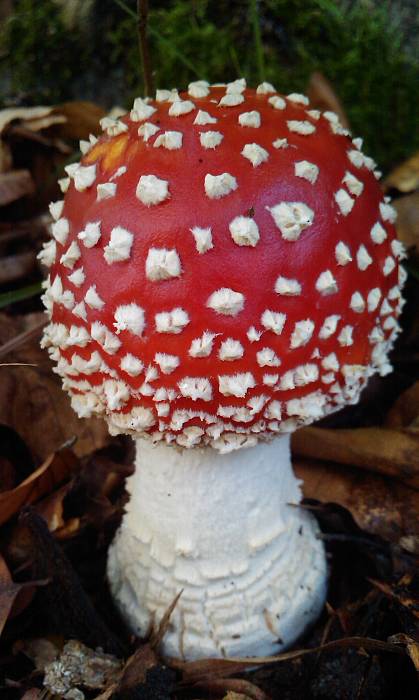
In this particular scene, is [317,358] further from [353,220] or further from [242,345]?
[353,220]

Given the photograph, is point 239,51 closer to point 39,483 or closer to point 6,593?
point 39,483

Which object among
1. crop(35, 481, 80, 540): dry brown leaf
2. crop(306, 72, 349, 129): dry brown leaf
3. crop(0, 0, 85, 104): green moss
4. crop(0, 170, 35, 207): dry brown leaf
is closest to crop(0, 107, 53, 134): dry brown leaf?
crop(0, 170, 35, 207): dry brown leaf

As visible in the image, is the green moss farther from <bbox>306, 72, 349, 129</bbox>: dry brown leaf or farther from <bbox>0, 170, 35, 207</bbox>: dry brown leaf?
<bbox>306, 72, 349, 129</bbox>: dry brown leaf

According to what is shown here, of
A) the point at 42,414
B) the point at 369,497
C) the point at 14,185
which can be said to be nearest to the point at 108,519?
the point at 42,414

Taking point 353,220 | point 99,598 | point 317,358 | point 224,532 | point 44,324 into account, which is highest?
point 353,220

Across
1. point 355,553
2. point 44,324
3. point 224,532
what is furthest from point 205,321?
point 355,553

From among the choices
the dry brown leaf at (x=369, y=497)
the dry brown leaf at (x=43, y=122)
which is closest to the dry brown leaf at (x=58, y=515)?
the dry brown leaf at (x=369, y=497)
